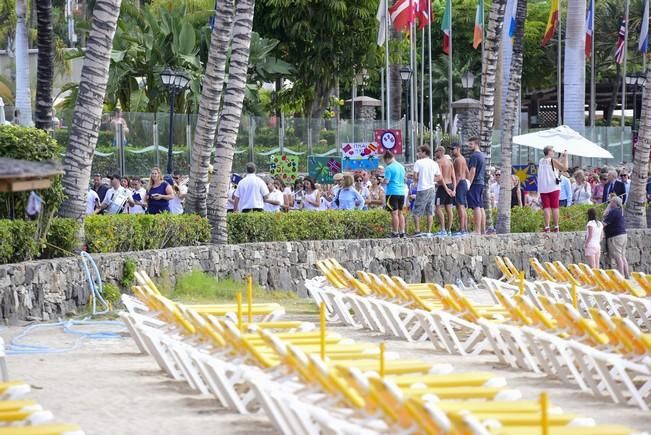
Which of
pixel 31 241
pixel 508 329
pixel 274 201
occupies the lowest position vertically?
pixel 508 329

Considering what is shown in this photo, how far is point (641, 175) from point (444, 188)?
351 inches

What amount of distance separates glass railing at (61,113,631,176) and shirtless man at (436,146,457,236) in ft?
25.7

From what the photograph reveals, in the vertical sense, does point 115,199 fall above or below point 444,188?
below

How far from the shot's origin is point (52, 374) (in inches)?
547

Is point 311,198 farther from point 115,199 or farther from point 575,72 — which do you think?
point 575,72

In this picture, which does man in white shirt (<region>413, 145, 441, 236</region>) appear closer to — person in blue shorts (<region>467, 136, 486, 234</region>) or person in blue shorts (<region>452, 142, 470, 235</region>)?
person in blue shorts (<region>452, 142, 470, 235</region>)

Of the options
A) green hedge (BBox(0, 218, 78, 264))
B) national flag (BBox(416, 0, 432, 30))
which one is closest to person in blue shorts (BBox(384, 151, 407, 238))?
green hedge (BBox(0, 218, 78, 264))

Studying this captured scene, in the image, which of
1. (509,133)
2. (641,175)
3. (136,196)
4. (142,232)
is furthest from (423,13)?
(142,232)

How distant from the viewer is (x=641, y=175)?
31.9 m

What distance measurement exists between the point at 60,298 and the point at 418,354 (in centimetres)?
488

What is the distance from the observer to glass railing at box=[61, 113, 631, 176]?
32.0 m

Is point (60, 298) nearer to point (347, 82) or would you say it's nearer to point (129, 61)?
point (129, 61)

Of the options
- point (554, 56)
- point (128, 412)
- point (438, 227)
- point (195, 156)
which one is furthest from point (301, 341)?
point (554, 56)

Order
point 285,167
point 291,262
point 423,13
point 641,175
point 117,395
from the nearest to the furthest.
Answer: point 117,395, point 291,262, point 641,175, point 285,167, point 423,13
